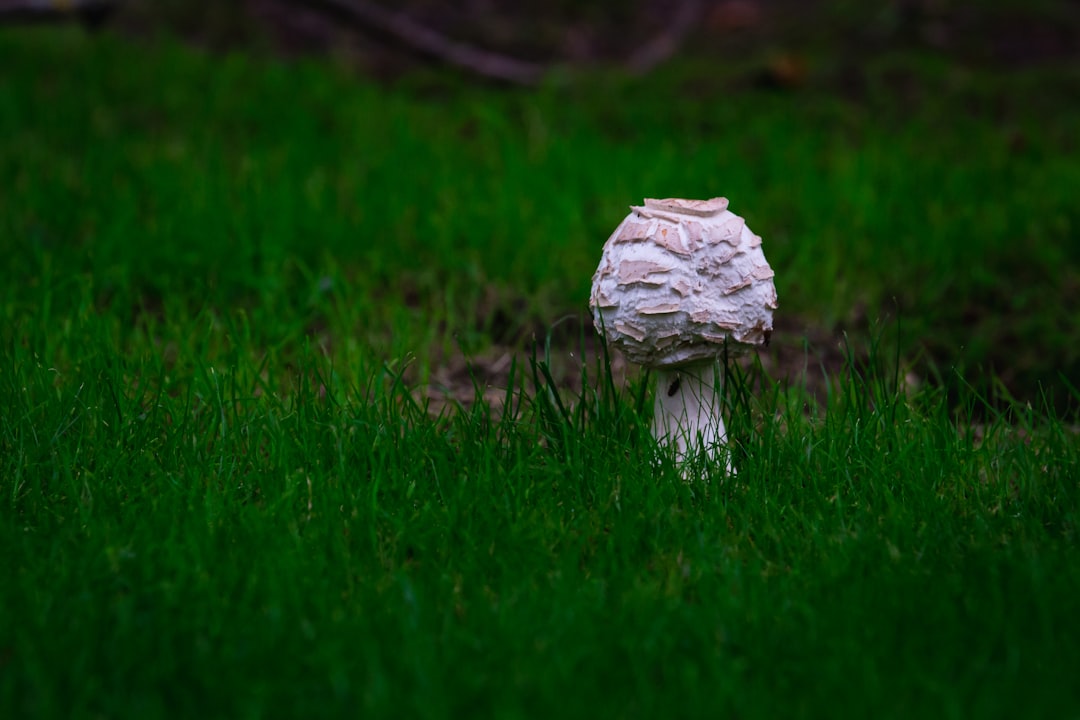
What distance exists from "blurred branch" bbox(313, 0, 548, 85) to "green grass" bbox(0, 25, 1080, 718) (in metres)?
1.79

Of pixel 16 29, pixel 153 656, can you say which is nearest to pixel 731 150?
pixel 153 656

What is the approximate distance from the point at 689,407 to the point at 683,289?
42 cm

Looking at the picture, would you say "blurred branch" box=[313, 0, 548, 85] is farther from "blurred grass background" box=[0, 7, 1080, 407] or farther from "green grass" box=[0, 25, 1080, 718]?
"green grass" box=[0, 25, 1080, 718]

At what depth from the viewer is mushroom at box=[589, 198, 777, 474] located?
95.4 inches

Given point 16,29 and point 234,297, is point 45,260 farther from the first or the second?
point 16,29

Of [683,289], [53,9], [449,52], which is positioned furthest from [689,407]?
[53,9]

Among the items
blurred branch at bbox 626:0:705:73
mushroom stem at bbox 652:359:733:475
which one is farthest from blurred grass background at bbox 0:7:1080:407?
mushroom stem at bbox 652:359:733:475

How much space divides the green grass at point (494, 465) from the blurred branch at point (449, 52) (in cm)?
179

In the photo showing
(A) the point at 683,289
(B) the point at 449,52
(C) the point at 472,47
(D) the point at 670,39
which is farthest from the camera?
(D) the point at 670,39

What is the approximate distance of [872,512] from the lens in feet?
7.83

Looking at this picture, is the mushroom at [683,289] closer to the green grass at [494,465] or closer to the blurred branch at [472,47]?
the green grass at [494,465]

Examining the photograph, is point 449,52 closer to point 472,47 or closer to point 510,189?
point 472,47

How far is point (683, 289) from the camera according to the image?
2.41m

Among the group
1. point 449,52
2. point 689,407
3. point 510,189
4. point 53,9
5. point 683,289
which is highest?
point 53,9
